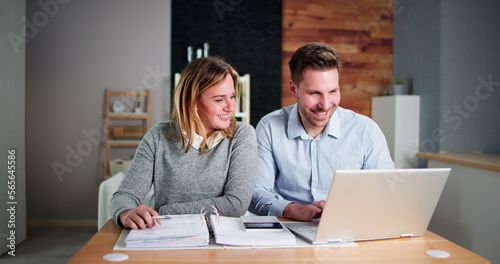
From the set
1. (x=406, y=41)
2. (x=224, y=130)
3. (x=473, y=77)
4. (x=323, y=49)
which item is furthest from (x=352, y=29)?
(x=224, y=130)

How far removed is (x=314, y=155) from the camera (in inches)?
72.1

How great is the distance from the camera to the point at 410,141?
366cm

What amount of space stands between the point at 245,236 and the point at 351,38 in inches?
145

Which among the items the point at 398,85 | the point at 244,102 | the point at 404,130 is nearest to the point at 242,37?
the point at 244,102

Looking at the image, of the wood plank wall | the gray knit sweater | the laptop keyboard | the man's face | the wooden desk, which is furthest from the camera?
the wood plank wall

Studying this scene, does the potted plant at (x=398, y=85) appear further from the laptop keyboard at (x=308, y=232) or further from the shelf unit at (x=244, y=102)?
the laptop keyboard at (x=308, y=232)

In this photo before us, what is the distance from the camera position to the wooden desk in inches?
41.4

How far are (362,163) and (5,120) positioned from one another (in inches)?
113

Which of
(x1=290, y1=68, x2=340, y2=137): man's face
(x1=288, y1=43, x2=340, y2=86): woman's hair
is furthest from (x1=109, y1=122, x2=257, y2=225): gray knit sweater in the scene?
(x1=288, y1=43, x2=340, y2=86): woman's hair

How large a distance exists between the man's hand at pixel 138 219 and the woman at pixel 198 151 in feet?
0.80

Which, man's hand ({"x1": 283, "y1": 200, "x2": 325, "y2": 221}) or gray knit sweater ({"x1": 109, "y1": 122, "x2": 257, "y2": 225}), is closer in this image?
man's hand ({"x1": 283, "y1": 200, "x2": 325, "y2": 221})

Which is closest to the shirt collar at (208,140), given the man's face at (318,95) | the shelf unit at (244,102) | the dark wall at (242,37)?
the man's face at (318,95)

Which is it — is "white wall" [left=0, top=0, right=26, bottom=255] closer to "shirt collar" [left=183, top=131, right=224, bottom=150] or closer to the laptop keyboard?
"shirt collar" [left=183, top=131, right=224, bottom=150]

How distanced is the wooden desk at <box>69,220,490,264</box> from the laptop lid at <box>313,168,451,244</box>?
0.05 m
